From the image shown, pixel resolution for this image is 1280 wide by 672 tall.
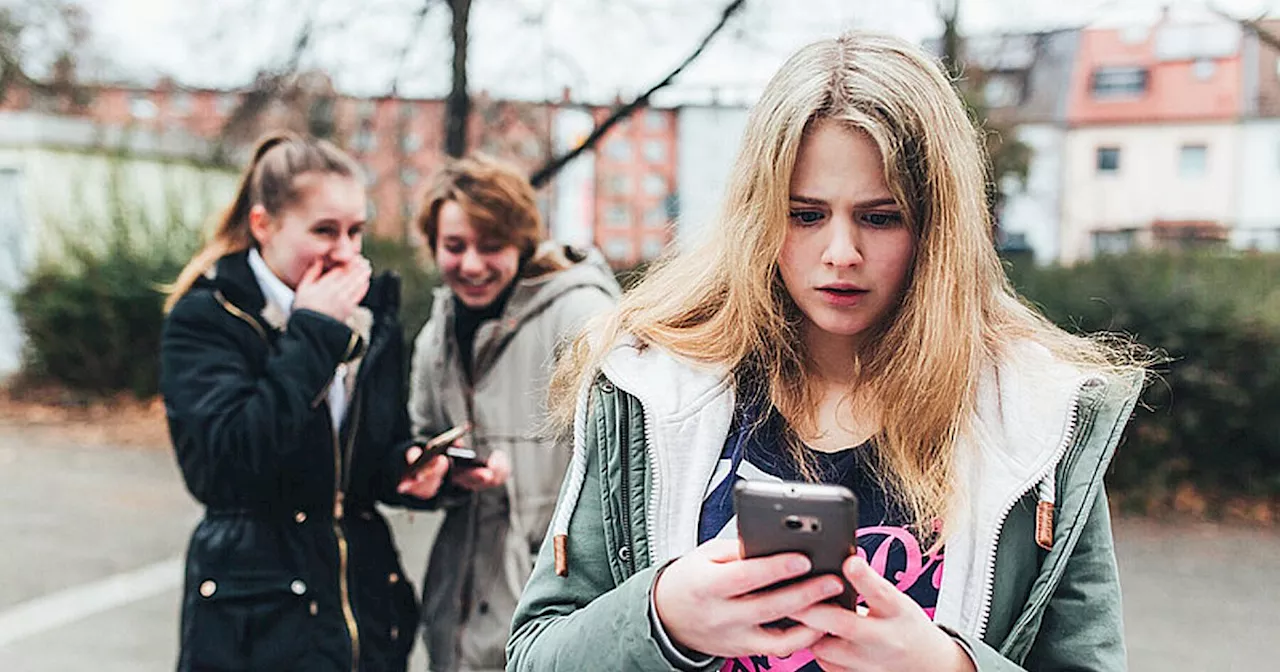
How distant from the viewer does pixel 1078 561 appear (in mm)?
1326

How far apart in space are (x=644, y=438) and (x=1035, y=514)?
0.46 meters

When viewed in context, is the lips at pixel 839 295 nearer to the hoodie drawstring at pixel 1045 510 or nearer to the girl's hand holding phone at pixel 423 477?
the hoodie drawstring at pixel 1045 510

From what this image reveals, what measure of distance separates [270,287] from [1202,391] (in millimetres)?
6806

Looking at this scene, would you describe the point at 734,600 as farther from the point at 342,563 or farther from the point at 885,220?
the point at 342,563

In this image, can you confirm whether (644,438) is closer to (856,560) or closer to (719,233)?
(719,233)

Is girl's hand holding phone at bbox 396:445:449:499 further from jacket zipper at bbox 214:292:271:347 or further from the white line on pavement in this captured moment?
the white line on pavement

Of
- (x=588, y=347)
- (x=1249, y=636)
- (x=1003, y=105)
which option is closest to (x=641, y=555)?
(x=588, y=347)

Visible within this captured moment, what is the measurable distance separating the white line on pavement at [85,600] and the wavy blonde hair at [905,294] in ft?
16.3

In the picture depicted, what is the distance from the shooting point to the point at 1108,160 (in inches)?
1547

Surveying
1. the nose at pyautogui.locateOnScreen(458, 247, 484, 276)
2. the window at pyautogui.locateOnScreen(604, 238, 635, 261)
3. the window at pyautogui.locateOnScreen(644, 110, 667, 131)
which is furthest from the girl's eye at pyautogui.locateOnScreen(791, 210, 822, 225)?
the window at pyautogui.locateOnScreen(604, 238, 635, 261)

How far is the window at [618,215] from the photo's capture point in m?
11.1

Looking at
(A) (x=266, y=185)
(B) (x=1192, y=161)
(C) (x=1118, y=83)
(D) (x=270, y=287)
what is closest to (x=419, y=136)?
(A) (x=266, y=185)

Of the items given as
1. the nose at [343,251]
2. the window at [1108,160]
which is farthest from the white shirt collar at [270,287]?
the window at [1108,160]

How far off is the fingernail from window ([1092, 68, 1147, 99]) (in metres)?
41.3
